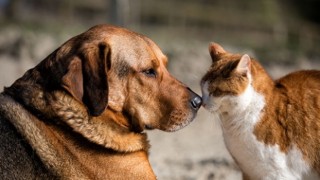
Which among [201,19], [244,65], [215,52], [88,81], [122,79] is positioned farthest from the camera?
[201,19]

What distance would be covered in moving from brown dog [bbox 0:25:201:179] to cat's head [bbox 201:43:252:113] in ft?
3.32

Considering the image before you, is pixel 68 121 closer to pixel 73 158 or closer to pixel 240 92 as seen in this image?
pixel 73 158

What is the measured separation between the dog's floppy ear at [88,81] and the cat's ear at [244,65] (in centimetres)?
157

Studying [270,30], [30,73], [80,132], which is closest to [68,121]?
[80,132]

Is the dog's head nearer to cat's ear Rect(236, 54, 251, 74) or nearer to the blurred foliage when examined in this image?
cat's ear Rect(236, 54, 251, 74)

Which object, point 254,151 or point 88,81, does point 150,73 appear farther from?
point 254,151

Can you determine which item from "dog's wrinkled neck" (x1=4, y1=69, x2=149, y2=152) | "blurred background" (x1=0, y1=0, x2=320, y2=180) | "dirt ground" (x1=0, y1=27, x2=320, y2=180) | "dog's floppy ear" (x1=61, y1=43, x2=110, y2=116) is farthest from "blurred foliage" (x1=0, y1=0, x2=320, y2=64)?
"dog's floppy ear" (x1=61, y1=43, x2=110, y2=116)

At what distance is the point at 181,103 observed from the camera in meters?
4.79

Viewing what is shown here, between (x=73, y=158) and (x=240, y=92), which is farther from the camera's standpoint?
(x=240, y=92)

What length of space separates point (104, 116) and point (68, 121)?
0.87 ft

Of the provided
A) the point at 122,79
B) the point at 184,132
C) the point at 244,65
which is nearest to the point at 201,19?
the point at 184,132

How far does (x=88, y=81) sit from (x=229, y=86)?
170 cm

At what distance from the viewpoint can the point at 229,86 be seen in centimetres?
566

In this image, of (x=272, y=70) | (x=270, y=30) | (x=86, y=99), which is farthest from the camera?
(x=270, y=30)
